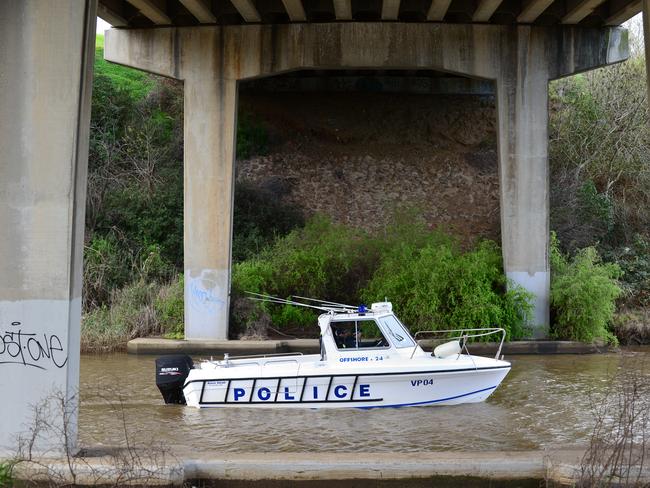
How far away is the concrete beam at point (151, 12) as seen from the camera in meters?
18.8

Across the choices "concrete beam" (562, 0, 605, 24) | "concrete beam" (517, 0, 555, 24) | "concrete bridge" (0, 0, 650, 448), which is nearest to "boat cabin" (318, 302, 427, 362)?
"concrete bridge" (0, 0, 650, 448)

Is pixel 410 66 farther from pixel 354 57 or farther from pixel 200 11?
pixel 200 11

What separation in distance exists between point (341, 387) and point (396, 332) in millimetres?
1431

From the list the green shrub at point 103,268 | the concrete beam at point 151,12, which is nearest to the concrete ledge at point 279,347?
the green shrub at point 103,268

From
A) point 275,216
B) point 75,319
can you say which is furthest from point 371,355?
point 275,216

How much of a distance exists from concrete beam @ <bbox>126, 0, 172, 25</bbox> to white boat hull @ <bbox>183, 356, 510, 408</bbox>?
9.58 meters

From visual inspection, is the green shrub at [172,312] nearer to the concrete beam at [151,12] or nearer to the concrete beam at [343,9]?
the concrete beam at [151,12]

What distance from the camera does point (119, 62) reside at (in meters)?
21.4

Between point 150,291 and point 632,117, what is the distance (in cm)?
1855

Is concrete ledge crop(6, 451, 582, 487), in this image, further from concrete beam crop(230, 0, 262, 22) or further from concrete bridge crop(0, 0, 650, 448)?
concrete beam crop(230, 0, 262, 22)

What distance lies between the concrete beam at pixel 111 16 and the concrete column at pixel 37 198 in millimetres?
11733

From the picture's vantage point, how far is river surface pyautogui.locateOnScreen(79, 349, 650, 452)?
11.2 metres

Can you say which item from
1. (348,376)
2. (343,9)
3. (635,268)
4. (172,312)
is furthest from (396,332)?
(635,268)

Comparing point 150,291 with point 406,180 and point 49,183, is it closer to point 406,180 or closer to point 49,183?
point 406,180
